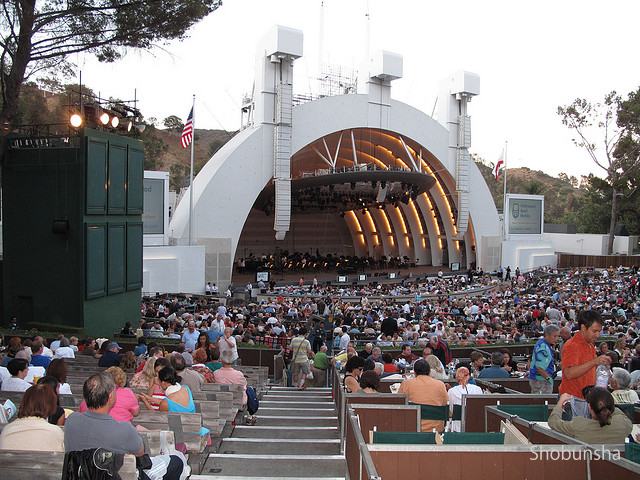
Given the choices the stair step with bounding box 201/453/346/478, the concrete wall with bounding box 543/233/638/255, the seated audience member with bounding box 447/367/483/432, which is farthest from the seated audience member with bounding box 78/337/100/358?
the concrete wall with bounding box 543/233/638/255

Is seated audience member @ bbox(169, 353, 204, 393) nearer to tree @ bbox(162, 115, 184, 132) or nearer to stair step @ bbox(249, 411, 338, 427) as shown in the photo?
stair step @ bbox(249, 411, 338, 427)

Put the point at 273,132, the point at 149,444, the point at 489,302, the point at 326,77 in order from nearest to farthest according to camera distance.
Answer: the point at 149,444
the point at 489,302
the point at 273,132
the point at 326,77

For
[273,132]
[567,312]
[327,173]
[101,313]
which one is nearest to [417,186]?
[327,173]

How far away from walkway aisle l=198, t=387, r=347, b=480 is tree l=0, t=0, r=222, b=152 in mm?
9717

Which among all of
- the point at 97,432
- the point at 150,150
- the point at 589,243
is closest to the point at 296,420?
the point at 97,432

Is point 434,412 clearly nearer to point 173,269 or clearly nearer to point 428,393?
point 428,393

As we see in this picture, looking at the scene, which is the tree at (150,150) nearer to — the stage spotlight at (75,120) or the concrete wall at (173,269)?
the concrete wall at (173,269)

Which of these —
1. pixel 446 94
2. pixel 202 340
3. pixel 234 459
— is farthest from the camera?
pixel 446 94

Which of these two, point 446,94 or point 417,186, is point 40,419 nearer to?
point 417,186

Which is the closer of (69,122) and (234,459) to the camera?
(234,459)

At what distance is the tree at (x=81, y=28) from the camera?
12.0 m

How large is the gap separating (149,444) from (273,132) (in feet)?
80.0

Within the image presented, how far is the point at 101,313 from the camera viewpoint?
12.7m

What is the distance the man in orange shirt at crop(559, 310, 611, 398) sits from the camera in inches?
165
